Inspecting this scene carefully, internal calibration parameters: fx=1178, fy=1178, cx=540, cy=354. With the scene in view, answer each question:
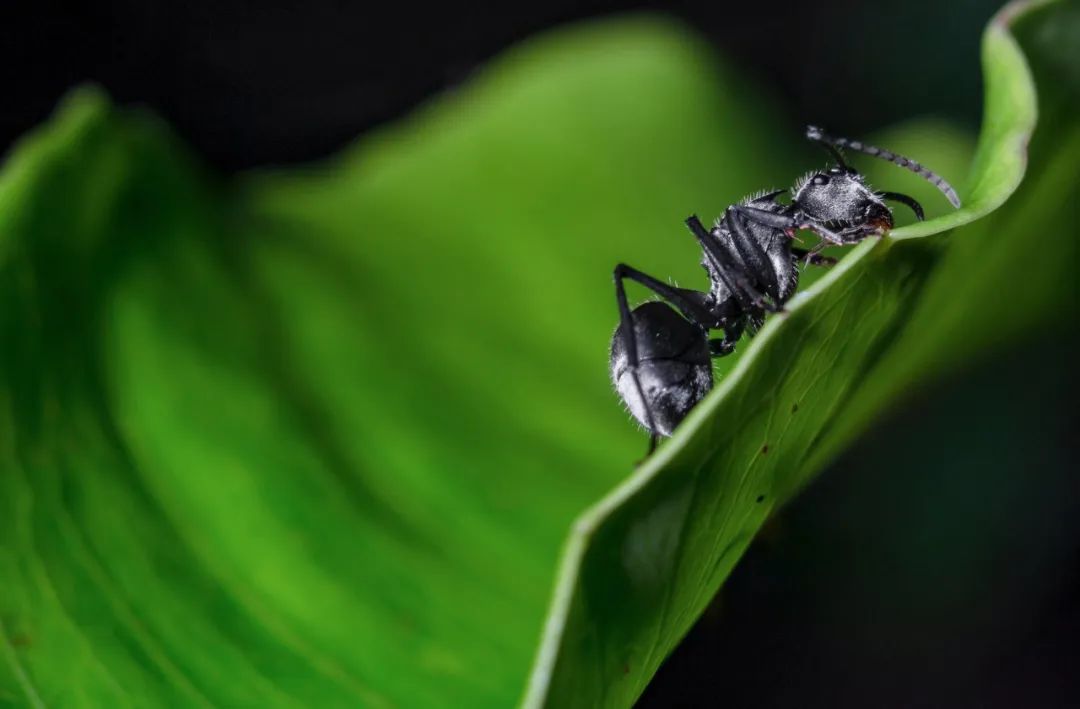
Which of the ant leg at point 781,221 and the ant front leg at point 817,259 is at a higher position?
the ant leg at point 781,221

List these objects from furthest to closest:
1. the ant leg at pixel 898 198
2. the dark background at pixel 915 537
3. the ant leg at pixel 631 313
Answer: the dark background at pixel 915 537 < the ant leg at pixel 898 198 < the ant leg at pixel 631 313

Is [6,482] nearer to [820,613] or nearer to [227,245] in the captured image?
[227,245]

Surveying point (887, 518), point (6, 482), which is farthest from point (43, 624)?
point (887, 518)

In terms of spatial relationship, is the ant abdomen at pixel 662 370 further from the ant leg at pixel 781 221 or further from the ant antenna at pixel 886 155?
the ant antenna at pixel 886 155

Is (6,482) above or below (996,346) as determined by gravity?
above

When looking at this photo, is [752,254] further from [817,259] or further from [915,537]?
[915,537]

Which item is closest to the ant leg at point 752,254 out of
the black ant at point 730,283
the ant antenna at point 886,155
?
the black ant at point 730,283
